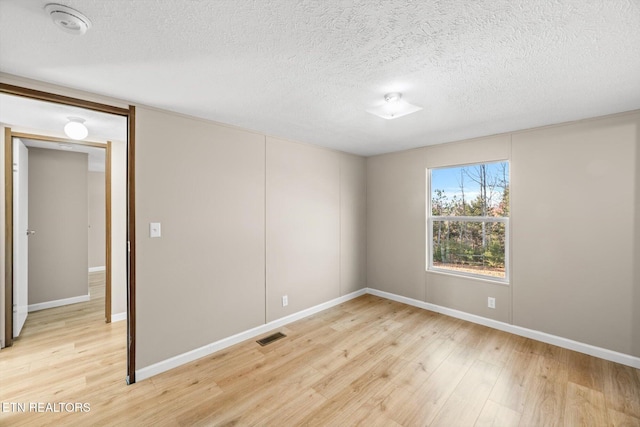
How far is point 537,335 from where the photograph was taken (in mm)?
3014

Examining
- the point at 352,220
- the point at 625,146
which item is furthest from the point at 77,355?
the point at 625,146

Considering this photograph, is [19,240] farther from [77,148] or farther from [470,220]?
[470,220]

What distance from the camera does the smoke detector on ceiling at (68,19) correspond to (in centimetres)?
Answer: 120

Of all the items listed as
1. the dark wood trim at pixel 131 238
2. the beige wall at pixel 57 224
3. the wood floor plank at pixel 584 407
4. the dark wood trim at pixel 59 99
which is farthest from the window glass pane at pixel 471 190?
the beige wall at pixel 57 224

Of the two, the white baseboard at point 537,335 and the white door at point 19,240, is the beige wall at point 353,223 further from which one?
the white door at point 19,240

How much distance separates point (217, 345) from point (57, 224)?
3.46 m

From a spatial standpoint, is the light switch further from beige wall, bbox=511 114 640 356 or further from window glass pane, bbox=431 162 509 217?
beige wall, bbox=511 114 640 356

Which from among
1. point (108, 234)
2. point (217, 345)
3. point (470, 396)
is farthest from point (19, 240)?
point (470, 396)

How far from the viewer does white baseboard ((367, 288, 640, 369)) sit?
8.35 feet

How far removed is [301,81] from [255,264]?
2085 millimetres

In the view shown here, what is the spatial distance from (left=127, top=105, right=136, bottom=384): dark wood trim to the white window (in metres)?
3.63

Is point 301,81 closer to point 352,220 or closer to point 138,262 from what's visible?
point 138,262

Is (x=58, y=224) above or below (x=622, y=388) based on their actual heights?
above

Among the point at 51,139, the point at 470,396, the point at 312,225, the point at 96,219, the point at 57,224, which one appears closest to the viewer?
the point at 470,396
